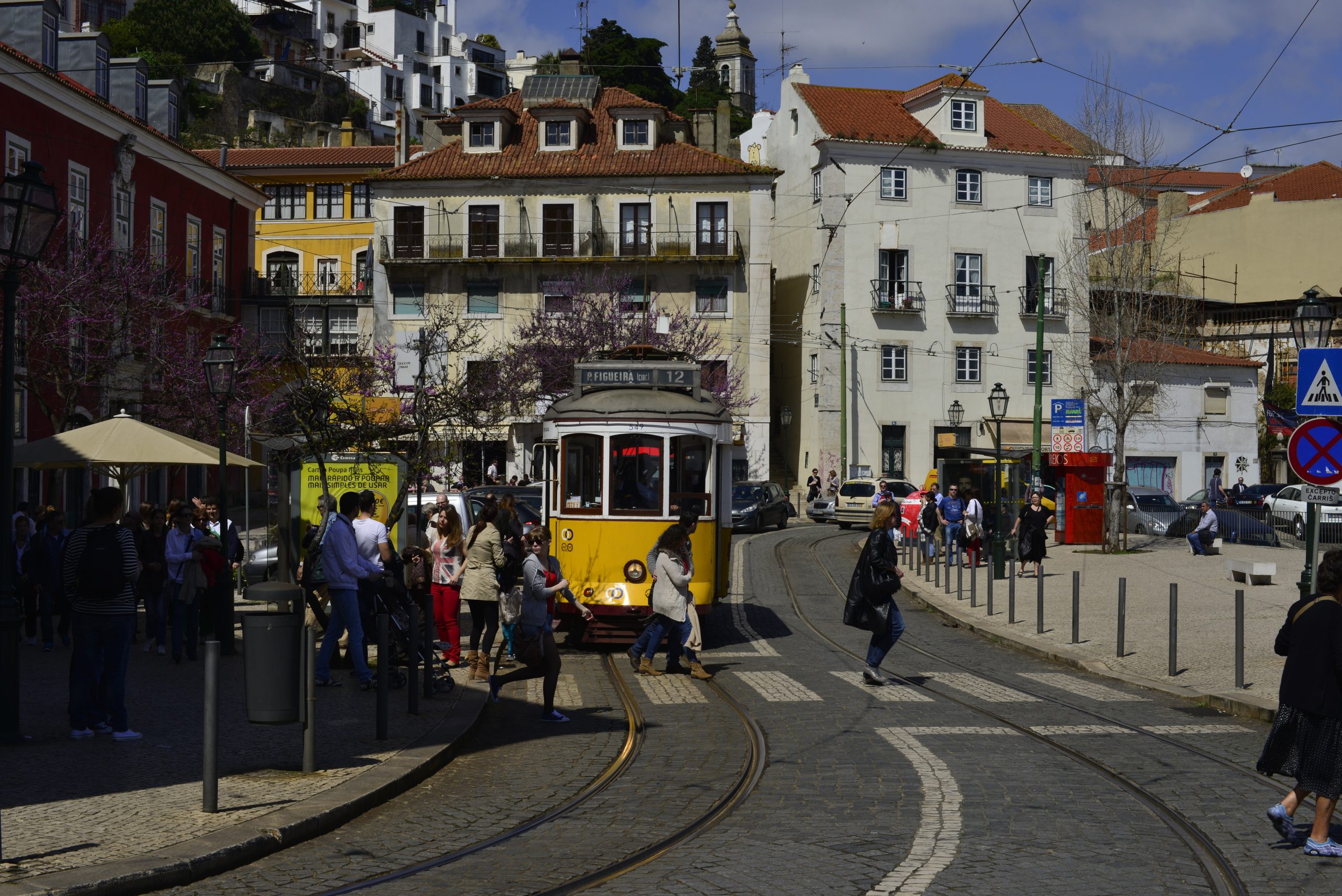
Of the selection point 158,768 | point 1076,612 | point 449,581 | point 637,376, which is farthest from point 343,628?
point 1076,612

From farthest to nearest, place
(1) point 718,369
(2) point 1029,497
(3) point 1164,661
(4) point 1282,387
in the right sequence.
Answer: (4) point 1282,387 < (1) point 718,369 < (2) point 1029,497 < (3) point 1164,661

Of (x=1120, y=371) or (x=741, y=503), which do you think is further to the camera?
(x=741, y=503)

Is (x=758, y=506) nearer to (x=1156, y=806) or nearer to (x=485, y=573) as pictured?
(x=485, y=573)

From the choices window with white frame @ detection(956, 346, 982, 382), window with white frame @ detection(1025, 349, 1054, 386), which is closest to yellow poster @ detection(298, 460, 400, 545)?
window with white frame @ detection(956, 346, 982, 382)

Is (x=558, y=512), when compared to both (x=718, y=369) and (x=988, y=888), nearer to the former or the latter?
(x=988, y=888)

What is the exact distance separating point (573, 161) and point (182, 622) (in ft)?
132

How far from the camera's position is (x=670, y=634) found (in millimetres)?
15523

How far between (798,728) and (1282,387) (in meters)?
52.3

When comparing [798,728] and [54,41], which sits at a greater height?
[54,41]

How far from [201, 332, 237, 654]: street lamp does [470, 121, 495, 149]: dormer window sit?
35545mm

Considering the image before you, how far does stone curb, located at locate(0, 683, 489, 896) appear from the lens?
6523mm

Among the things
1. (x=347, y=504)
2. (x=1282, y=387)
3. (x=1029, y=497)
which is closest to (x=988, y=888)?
(x=347, y=504)

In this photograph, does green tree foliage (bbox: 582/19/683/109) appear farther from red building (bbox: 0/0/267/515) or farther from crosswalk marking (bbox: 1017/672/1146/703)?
crosswalk marking (bbox: 1017/672/1146/703)

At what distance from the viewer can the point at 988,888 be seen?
672cm
